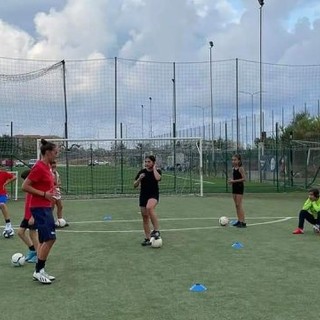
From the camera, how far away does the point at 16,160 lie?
24.4 meters

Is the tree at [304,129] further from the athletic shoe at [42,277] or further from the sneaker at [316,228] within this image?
the athletic shoe at [42,277]

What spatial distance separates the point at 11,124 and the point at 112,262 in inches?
642

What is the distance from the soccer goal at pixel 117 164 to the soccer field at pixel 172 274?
10.8 m

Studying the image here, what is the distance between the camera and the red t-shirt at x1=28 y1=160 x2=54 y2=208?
7.57m

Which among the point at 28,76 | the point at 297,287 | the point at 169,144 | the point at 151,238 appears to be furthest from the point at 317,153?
the point at 297,287

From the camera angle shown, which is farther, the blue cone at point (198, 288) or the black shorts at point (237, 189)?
the black shorts at point (237, 189)

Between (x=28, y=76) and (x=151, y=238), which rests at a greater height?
(x=28, y=76)

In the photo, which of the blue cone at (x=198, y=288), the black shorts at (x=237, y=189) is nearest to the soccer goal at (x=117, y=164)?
the black shorts at (x=237, y=189)

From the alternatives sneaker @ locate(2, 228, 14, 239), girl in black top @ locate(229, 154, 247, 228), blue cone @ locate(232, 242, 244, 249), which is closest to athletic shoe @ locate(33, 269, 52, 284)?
blue cone @ locate(232, 242, 244, 249)

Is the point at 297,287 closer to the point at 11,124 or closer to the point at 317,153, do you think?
the point at 11,124

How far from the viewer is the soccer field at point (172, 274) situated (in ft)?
20.2

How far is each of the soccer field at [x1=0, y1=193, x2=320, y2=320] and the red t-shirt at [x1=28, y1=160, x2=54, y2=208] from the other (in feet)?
3.76

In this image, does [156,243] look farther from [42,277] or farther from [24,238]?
[42,277]

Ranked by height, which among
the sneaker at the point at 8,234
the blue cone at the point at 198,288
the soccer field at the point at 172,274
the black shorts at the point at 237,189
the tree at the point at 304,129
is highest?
the tree at the point at 304,129
